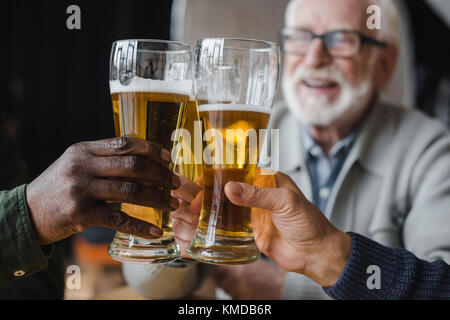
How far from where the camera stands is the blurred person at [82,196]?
1.63ft

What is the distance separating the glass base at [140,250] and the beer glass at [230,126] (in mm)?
37

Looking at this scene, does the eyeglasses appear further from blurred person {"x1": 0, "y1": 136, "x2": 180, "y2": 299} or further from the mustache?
blurred person {"x1": 0, "y1": 136, "x2": 180, "y2": 299}

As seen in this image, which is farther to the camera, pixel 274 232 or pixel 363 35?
pixel 363 35

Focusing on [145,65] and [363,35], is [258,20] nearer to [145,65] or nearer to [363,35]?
[363,35]

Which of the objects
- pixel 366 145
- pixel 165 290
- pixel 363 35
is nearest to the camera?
pixel 165 290

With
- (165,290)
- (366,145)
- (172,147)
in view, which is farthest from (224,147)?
(366,145)

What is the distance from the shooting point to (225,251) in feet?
1.85

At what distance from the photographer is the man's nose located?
4.54ft

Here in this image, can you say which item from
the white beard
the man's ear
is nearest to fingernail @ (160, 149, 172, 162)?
the white beard

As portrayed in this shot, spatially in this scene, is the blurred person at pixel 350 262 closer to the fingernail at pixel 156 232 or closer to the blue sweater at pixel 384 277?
the blue sweater at pixel 384 277

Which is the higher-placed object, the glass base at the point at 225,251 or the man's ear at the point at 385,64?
the man's ear at the point at 385,64

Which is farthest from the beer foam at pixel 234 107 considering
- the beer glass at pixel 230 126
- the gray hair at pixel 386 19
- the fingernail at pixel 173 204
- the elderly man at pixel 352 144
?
the gray hair at pixel 386 19

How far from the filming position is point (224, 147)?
55cm
